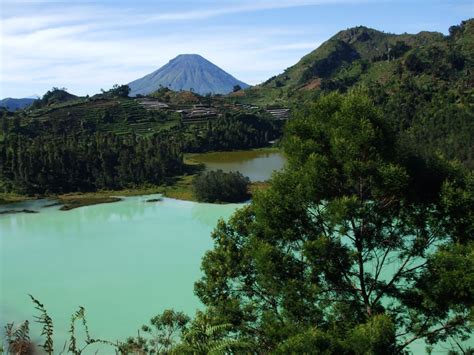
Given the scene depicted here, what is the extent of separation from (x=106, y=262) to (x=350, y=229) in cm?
2175

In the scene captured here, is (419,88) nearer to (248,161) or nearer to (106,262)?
(248,161)

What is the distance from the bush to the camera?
46.8 metres

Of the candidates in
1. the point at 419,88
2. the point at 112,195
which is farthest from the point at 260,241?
the point at 419,88

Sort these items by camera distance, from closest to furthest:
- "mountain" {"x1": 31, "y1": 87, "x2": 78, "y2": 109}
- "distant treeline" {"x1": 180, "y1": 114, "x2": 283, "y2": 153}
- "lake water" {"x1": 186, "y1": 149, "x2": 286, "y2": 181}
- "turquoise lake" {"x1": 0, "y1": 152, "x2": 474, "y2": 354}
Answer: "turquoise lake" {"x1": 0, "y1": 152, "x2": 474, "y2": 354} < "lake water" {"x1": 186, "y1": 149, "x2": 286, "y2": 181} < "distant treeline" {"x1": 180, "y1": 114, "x2": 283, "y2": 153} < "mountain" {"x1": 31, "y1": 87, "x2": 78, "y2": 109}

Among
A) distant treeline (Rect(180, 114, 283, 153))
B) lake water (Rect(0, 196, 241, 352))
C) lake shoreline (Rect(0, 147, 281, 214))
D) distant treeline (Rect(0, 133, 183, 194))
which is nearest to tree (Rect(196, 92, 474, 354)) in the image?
lake water (Rect(0, 196, 241, 352))

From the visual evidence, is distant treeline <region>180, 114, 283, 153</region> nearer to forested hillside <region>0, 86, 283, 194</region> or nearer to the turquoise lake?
forested hillside <region>0, 86, 283, 194</region>

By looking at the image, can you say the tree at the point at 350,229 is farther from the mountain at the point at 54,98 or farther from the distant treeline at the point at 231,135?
the mountain at the point at 54,98

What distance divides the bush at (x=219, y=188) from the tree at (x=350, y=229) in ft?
121

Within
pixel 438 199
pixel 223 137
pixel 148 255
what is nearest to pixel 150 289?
pixel 148 255

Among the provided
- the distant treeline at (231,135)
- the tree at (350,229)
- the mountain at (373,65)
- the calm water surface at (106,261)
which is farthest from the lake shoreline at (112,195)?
the mountain at (373,65)

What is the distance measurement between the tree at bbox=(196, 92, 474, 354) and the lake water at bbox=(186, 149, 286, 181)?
45.7 metres

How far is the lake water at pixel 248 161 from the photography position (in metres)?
61.2

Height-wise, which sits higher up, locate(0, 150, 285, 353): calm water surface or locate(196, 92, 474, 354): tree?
locate(196, 92, 474, 354): tree

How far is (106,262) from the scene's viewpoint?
91.8 feet
